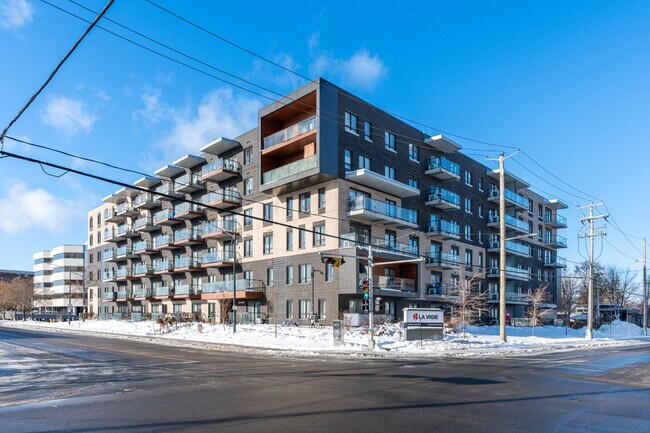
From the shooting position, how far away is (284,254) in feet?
150

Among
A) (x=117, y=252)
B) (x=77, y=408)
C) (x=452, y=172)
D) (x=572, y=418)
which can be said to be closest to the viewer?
(x=572, y=418)

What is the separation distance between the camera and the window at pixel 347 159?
1682 inches

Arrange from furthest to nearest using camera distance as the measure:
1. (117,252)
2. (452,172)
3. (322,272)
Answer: (117,252) < (452,172) < (322,272)

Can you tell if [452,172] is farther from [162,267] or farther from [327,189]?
[162,267]

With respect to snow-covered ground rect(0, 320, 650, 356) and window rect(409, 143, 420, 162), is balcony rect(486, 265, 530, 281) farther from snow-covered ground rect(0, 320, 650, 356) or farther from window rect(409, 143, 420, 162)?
snow-covered ground rect(0, 320, 650, 356)

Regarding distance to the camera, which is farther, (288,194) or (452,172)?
(452,172)

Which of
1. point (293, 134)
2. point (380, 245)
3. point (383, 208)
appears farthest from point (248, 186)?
point (380, 245)

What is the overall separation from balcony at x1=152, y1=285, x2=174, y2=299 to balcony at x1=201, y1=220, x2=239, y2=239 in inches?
364

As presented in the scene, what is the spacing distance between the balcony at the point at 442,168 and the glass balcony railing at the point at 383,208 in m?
5.80

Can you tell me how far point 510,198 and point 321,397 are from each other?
56.7 metres

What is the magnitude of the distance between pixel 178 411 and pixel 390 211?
35423 millimetres

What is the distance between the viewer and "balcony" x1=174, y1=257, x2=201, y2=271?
55.4 meters

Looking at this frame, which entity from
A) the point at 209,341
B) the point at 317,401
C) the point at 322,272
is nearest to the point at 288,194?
the point at 322,272

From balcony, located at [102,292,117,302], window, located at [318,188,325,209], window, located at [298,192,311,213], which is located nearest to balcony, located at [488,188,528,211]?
window, located at [318,188,325,209]
